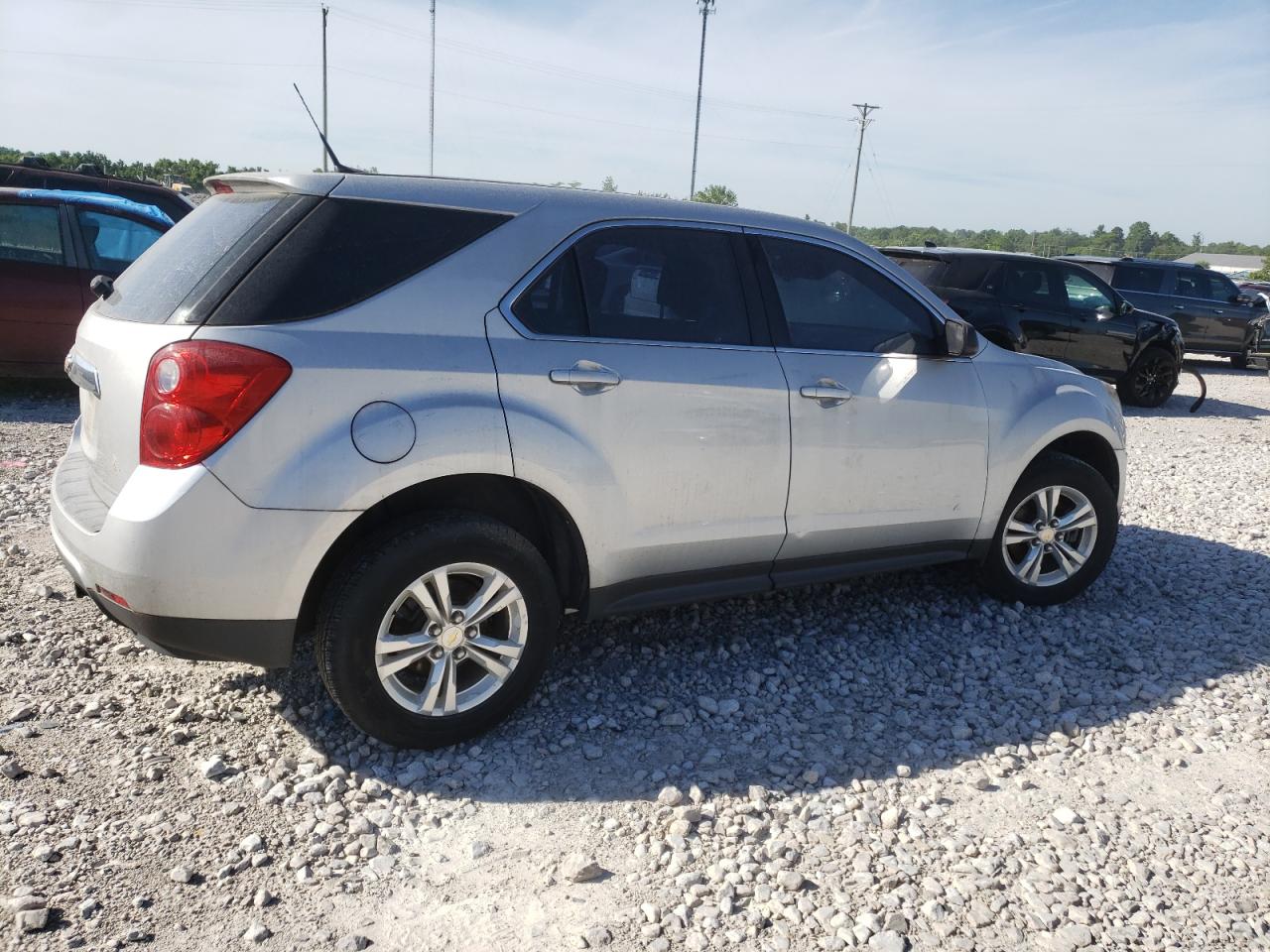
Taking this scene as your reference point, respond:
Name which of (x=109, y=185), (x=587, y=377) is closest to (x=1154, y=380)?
(x=587, y=377)

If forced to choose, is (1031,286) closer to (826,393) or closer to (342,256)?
(826,393)

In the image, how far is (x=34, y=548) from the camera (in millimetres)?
5016

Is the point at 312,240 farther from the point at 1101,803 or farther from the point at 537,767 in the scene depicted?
the point at 1101,803

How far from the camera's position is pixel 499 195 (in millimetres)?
3469

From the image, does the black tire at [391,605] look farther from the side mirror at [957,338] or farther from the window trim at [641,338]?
the side mirror at [957,338]

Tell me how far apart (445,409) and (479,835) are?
1286 mm

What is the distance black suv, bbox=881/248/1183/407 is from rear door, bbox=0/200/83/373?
8.01m

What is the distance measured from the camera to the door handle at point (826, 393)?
12.9 feet

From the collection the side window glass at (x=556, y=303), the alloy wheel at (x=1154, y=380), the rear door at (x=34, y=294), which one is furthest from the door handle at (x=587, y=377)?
the alloy wheel at (x=1154, y=380)

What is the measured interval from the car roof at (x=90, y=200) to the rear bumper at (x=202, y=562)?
6.38 m

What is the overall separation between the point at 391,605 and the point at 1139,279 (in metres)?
17.3

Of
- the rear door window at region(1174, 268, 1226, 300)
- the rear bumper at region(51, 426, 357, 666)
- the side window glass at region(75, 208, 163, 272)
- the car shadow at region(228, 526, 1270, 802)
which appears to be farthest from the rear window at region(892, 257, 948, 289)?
the rear bumper at region(51, 426, 357, 666)

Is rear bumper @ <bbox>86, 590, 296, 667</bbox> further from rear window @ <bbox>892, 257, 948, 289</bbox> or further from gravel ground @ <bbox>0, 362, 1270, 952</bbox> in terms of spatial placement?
rear window @ <bbox>892, 257, 948, 289</bbox>

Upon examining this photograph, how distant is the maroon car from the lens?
802cm
